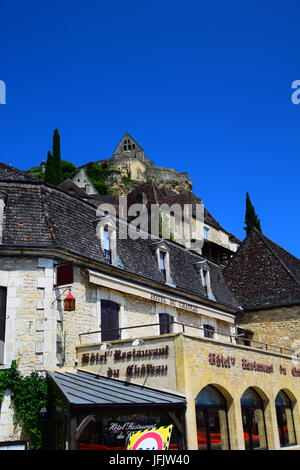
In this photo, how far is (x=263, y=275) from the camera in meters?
27.4

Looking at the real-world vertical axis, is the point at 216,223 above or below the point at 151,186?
below

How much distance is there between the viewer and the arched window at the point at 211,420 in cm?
1456

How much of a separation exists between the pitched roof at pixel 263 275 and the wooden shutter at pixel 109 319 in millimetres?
10361

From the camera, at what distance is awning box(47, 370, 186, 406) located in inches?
464

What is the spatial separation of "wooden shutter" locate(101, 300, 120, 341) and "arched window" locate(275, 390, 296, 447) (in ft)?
23.0

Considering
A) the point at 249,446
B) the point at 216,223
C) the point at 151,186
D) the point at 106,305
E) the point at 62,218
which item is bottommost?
the point at 249,446

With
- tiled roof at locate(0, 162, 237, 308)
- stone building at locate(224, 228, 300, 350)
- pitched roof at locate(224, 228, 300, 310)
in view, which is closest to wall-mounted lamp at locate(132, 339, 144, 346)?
tiled roof at locate(0, 162, 237, 308)

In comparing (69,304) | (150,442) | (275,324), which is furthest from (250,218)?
(150,442)

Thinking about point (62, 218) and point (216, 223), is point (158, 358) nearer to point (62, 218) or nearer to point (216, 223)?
point (62, 218)

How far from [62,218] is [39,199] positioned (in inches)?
39.1

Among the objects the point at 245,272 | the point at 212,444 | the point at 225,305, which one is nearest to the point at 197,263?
the point at 225,305

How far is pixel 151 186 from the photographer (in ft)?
166
